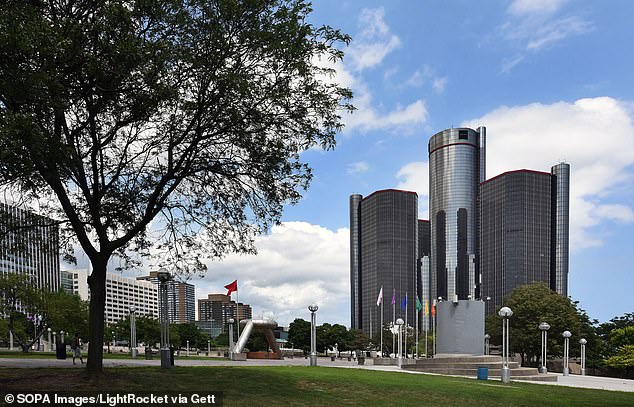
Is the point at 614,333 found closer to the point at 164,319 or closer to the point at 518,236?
the point at 164,319

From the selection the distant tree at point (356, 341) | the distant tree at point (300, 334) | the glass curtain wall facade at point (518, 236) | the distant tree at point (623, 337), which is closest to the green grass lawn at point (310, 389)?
the distant tree at point (623, 337)

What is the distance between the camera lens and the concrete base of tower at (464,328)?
119 feet

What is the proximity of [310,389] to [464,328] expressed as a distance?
63.6 ft

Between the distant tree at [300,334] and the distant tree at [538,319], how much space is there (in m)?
54.5

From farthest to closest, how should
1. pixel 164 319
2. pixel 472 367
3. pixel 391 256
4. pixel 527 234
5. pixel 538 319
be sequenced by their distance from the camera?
pixel 391 256
pixel 527 234
pixel 538 319
pixel 472 367
pixel 164 319

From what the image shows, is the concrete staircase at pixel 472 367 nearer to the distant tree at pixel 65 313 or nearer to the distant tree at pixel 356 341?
the distant tree at pixel 65 313

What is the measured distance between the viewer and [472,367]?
3441cm

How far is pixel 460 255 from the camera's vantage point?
632 feet

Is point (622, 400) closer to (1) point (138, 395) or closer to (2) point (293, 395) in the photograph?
(2) point (293, 395)

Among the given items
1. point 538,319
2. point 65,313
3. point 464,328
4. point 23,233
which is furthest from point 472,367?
point 65,313

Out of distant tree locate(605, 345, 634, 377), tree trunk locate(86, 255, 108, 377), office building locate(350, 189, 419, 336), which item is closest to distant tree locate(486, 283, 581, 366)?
distant tree locate(605, 345, 634, 377)

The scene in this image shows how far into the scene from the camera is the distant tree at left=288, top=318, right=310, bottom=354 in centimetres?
10770

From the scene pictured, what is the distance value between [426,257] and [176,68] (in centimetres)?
18825

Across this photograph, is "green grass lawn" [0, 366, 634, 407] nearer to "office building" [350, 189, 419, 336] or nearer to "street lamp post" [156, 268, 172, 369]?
"street lamp post" [156, 268, 172, 369]
